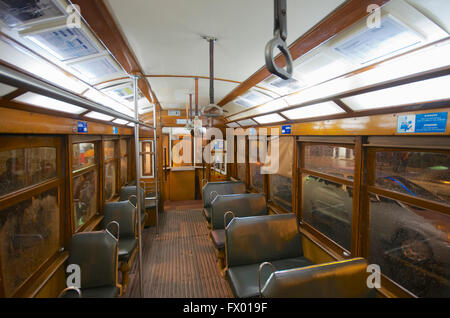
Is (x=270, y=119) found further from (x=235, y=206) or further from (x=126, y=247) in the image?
(x=126, y=247)

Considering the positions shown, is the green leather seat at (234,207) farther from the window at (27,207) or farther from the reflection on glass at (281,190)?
the window at (27,207)

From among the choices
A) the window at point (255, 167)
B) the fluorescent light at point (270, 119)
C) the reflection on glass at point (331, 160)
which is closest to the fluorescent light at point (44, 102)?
the fluorescent light at point (270, 119)

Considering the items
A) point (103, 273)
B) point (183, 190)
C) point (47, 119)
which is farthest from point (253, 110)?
point (183, 190)

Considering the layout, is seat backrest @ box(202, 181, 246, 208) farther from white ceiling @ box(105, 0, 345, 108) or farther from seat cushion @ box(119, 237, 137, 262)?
white ceiling @ box(105, 0, 345, 108)

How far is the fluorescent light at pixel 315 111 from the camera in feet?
7.49

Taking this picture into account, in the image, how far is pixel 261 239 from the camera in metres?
2.66

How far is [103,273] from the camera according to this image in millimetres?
2264

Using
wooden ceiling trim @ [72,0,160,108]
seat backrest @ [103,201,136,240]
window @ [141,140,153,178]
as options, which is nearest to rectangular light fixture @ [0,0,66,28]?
wooden ceiling trim @ [72,0,160,108]

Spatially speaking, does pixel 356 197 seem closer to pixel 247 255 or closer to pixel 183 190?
pixel 247 255

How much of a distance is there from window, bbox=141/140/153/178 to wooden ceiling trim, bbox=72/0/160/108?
4375mm

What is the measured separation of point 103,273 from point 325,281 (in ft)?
7.08
